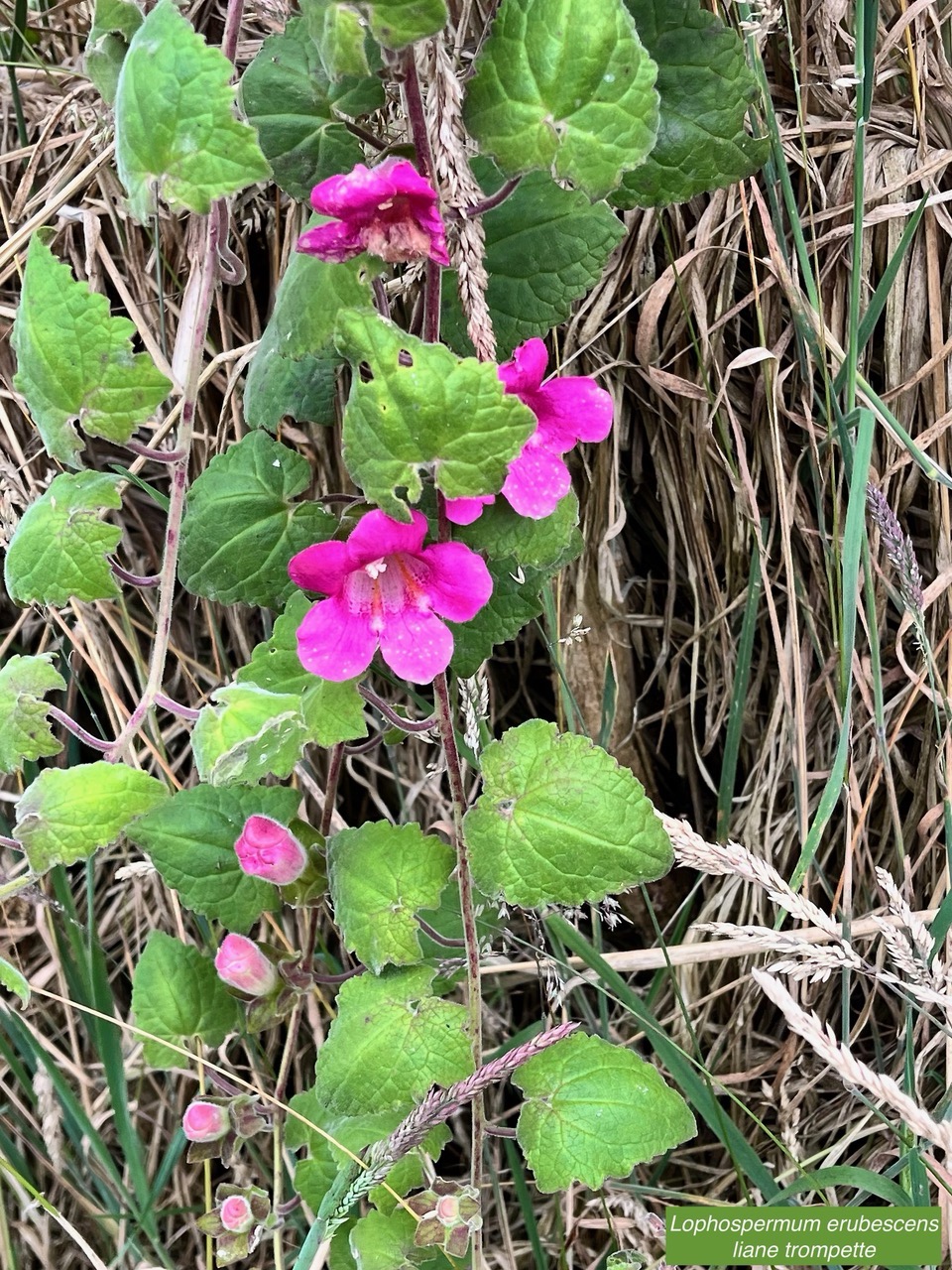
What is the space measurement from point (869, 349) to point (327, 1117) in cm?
80

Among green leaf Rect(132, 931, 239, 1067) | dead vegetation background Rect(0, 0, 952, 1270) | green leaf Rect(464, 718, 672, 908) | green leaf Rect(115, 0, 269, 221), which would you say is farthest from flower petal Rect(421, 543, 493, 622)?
green leaf Rect(132, 931, 239, 1067)

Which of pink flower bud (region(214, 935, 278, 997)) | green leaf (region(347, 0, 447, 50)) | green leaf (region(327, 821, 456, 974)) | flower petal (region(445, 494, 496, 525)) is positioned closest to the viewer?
green leaf (region(347, 0, 447, 50))

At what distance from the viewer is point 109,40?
25.7 inches

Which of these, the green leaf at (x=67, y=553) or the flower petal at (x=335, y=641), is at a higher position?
the green leaf at (x=67, y=553)

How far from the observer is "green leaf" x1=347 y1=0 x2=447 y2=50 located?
47 centimetres

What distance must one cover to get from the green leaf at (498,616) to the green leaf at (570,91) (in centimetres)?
24

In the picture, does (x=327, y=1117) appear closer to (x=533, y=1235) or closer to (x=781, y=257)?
(x=533, y=1235)

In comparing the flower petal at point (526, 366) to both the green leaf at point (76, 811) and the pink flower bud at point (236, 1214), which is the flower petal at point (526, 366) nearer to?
the green leaf at point (76, 811)

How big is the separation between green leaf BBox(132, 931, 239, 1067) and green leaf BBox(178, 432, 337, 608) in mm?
342

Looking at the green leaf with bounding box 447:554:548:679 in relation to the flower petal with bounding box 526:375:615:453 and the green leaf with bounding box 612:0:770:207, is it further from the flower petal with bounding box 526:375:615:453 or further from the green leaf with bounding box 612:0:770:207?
the green leaf with bounding box 612:0:770:207

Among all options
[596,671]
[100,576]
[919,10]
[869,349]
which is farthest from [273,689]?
[919,10]

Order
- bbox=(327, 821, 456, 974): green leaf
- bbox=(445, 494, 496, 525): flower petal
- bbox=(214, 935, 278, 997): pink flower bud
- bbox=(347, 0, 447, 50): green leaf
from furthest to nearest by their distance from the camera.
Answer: bbox=(214, 935, 278, 997): pink flower bud, bbox=(327, 821, 456, 974): green leaf, bbox=(445, 494, 496, 525): flower petal, bbox=(347, 0, 447, 50): green leaf

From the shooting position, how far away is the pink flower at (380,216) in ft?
1.61

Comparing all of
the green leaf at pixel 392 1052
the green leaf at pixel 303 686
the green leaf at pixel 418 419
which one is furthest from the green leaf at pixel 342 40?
the green leaf at pixel 392 1052
